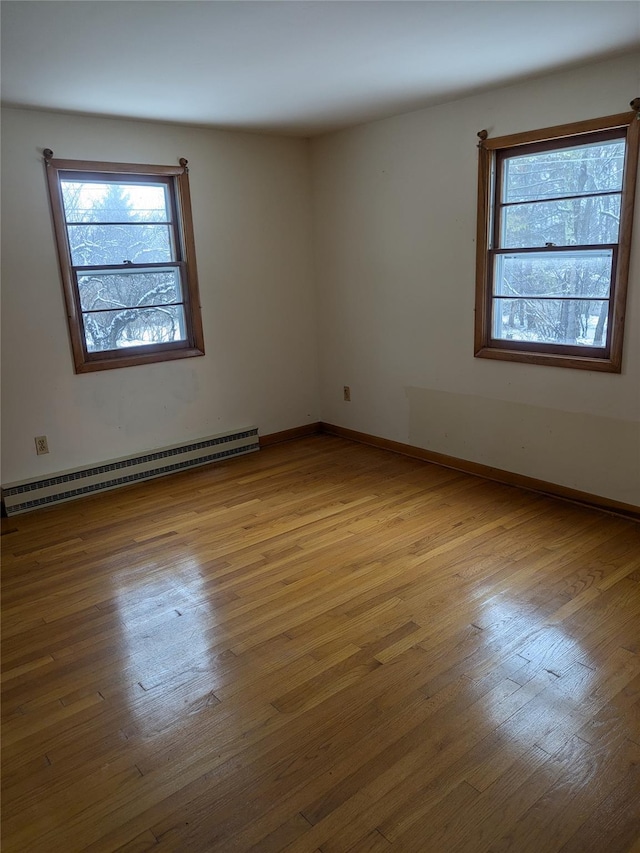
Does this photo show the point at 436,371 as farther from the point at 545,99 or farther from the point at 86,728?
the point at 86,728

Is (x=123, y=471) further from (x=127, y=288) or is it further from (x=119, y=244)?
(x=119, y=244)

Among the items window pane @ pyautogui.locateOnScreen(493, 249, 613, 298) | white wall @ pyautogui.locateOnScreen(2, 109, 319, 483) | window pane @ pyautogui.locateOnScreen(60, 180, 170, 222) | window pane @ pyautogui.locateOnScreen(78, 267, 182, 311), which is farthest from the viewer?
window pane @ pyautogui.locateOnScreen(78, 267, 182, 311)

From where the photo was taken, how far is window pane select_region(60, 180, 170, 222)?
153 inches

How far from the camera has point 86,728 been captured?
2.03m

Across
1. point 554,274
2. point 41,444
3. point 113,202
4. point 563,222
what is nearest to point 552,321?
point 554,274

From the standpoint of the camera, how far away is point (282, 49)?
8.77 feet

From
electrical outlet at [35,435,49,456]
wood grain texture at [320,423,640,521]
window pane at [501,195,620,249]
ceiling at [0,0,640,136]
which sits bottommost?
wood grain texture at [320,423,640,521]

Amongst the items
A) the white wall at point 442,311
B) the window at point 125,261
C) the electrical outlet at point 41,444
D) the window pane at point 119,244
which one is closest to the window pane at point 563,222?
the white wall at point 442,311

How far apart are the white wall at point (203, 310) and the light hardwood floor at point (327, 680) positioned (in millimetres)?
772

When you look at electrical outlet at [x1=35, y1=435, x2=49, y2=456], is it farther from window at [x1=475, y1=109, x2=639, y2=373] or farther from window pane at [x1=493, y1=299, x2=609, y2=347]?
window pane at [x1=493, y1=299, x2=609, y2=347]

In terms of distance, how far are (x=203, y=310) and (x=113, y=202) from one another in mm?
951

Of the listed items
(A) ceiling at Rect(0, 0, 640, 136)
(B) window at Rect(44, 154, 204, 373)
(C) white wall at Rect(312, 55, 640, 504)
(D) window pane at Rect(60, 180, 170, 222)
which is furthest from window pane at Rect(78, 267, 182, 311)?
Answer: (C) white wall at Rect(312, 55, 640, 504)

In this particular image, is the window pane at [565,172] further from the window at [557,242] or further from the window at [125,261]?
the window at [125,261]

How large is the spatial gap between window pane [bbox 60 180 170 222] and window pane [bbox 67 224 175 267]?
60 mm
